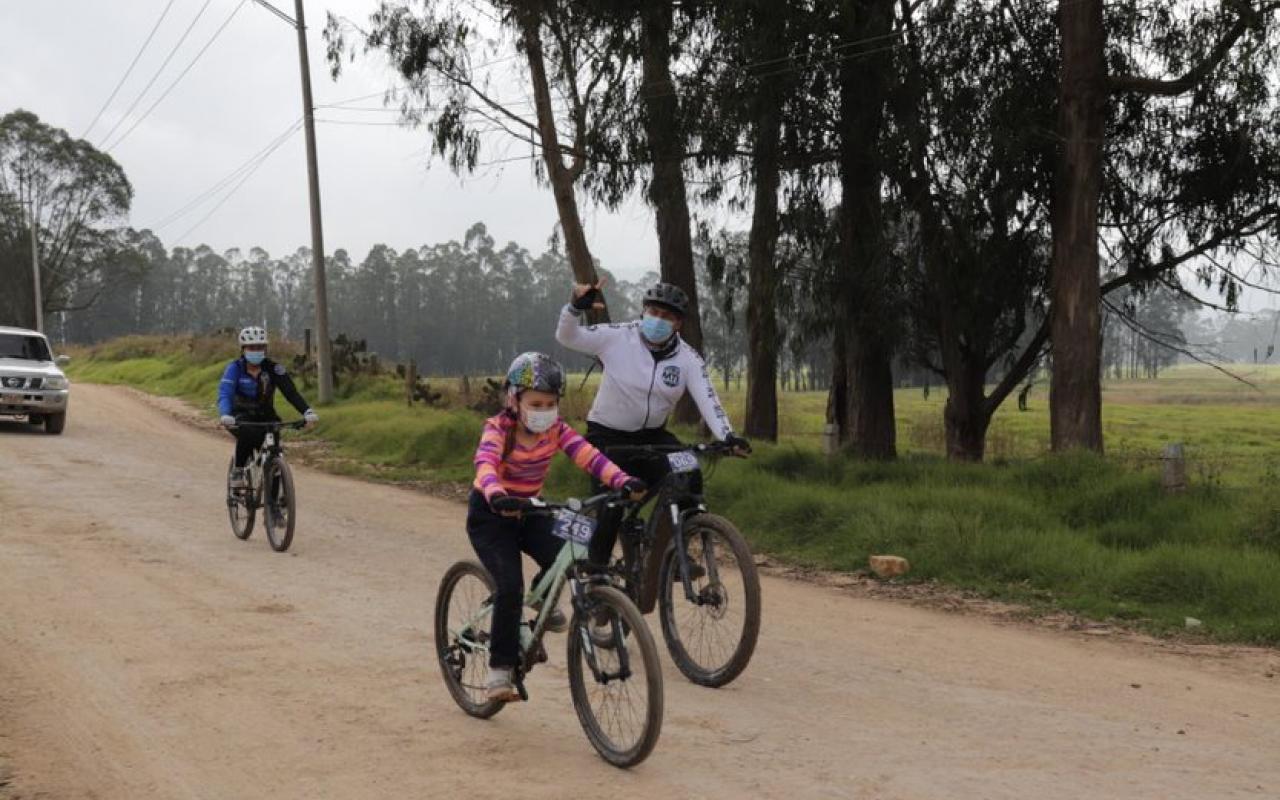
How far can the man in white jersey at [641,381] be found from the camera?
20.6ft

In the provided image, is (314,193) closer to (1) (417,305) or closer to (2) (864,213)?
(2) (864,213)

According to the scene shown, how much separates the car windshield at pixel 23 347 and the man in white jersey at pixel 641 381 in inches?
711

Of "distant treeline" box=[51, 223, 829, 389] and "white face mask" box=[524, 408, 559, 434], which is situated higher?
"distant treeline" box=[51, 223, 829, 389]

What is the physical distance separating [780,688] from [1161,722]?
1869 millimetres

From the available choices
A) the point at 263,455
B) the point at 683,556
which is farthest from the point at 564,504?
the point at 263,455

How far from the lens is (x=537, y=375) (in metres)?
5.08

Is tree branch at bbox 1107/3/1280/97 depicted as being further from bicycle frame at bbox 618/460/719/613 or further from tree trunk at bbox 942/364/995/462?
bicycle frame at bbox 618/460/719/613

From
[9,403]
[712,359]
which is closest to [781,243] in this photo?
[9,403]

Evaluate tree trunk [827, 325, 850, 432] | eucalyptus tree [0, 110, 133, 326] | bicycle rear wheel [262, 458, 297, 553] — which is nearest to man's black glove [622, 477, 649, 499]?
bicycle rear wheel [262, 458, 297, 553]

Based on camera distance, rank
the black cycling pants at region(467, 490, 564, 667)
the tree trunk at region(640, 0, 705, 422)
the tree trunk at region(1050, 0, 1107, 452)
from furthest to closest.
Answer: the tree trunk at region(640, 0, 705, 422) → the tree trunk at region(1050, 0, 1107, 452) → the black cycling pants at region(467, 490, 564, 667)

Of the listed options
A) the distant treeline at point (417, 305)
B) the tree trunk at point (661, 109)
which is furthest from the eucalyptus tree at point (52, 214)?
the tree trunk at point (661, 109)

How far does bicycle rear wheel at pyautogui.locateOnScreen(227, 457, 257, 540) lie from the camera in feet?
34.4

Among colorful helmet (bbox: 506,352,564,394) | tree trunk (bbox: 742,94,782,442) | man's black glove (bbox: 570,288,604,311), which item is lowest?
colorful helmet (bbox: 506,352,564,394)

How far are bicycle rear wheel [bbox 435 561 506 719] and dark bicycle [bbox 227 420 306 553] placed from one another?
4.68m
